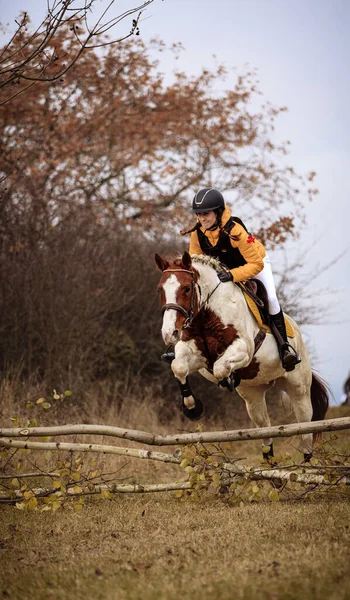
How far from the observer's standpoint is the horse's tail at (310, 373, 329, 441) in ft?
28.7

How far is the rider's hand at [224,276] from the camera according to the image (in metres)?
6.91

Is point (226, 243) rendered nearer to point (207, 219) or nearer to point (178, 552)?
point (207, 219)

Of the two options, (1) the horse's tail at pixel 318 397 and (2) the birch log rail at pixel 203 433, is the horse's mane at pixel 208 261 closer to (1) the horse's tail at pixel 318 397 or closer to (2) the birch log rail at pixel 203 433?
(2) the birch log rail at pixel 203 433

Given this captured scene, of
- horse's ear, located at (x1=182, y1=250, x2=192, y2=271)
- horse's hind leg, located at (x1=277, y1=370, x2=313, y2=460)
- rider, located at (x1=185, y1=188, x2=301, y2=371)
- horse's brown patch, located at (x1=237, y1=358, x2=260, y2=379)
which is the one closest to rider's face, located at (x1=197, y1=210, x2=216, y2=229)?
rider, located at (x1=185, y1=188, x2=301, y2=371)

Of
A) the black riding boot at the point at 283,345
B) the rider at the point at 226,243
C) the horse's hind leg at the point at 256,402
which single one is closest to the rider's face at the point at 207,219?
the rider at the point at 226,243

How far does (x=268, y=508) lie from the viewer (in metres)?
6.14

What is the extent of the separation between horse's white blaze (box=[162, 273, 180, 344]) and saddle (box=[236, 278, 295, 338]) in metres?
1.11

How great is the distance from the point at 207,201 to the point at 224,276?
2.38 ft

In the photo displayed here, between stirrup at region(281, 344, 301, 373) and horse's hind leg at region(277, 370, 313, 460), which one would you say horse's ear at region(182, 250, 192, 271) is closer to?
stirrup at region(281, 344, 301, 373)

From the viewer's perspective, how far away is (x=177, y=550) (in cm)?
466

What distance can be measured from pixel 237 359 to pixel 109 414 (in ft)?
18.4

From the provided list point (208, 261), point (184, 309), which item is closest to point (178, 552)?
point (184, 309)

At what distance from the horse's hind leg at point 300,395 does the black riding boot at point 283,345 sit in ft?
1.48

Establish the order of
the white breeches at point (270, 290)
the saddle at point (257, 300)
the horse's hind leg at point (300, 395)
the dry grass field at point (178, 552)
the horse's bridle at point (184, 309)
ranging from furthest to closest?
the horse's hind leg at point (300, 395) → the white breeches at point (270, 290) → the saddle at point (257, 300) → the horse's bridle at point (184, 309) → the dry grass field at point (178, 552)
